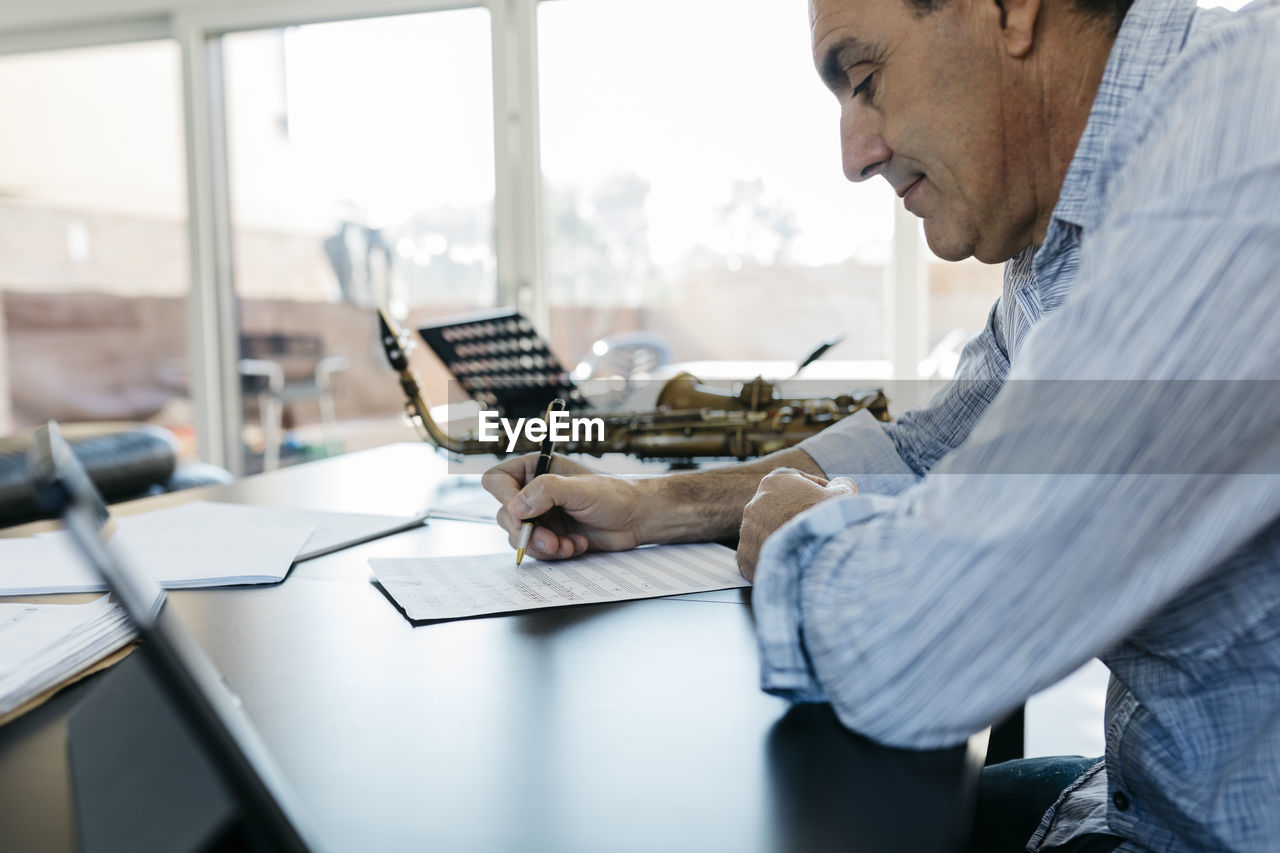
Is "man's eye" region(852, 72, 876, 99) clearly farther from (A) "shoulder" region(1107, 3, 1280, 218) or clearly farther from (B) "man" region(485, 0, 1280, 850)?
(A) "shoulder" region(1107, 3, 1280, 218)

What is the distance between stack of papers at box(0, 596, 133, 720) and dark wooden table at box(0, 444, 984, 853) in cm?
2

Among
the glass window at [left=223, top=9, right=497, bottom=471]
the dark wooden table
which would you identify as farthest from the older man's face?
the glass window at [left=223, top=9, right=497, bottom=471]

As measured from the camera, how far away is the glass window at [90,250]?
507cm

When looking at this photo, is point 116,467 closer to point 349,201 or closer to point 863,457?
point 863,457

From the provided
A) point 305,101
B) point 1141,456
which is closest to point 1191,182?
point 1141,456

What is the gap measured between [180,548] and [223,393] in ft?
11.2

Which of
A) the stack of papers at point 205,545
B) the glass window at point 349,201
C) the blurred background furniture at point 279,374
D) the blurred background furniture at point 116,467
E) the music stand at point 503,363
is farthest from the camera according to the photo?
the blurred background furniture at point 279,374

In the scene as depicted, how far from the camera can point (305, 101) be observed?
3.98 meters

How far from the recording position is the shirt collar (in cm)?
72

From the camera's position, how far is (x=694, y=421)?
1.59 m

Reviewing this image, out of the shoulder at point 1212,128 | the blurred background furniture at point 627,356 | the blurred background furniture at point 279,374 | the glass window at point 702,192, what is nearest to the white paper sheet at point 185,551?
the shoulder at point 1212,128

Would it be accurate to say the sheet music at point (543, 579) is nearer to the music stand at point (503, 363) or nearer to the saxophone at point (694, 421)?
the saxophone at point (694, 421)

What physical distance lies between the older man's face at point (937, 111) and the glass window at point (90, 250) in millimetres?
4727

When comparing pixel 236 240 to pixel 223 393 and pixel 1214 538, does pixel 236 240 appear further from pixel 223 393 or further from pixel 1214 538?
pixel 1214 538
